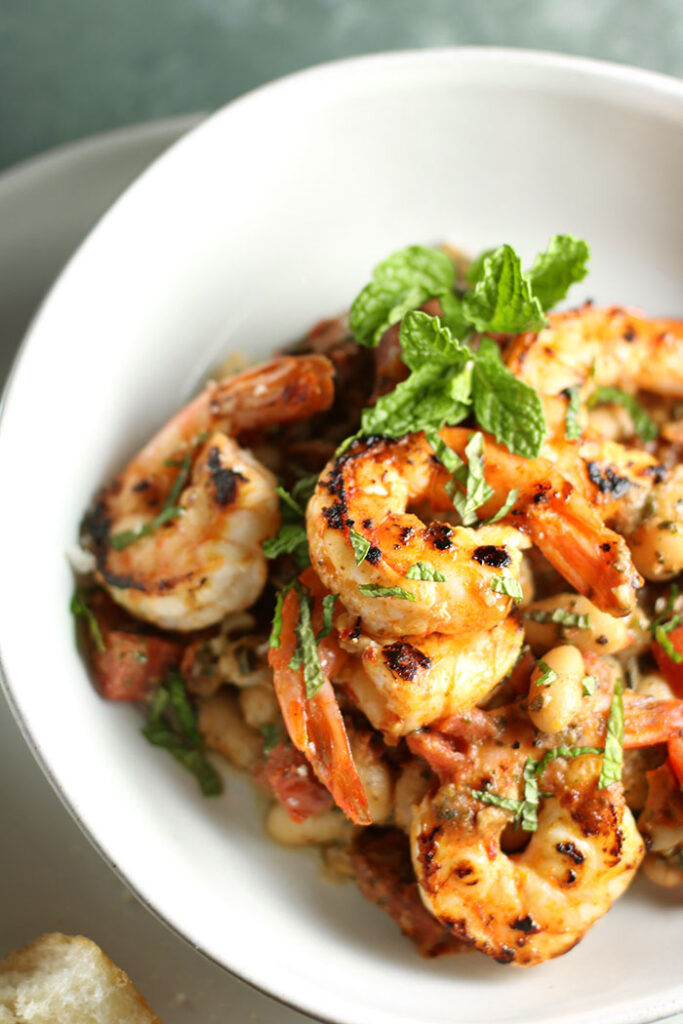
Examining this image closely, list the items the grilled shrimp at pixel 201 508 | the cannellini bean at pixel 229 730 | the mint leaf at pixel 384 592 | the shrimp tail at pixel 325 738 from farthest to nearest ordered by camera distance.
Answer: the cannellini bean at pixel 229 730 < the grilled shrimp at pixel 201 508 < the shrimp tail at pixel 325 738 < the mint leaf at pixel 384 592

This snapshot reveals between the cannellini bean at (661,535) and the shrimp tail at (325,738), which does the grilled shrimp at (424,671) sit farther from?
the cannellini bean at (661,535)

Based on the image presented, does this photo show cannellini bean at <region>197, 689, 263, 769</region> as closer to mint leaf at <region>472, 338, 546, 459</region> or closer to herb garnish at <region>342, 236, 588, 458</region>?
herb garnish at <region>342, 236, 588, 458</region>

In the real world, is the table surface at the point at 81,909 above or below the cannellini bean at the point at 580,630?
below

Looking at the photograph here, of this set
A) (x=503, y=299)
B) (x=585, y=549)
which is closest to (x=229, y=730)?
(x=585, y=549)

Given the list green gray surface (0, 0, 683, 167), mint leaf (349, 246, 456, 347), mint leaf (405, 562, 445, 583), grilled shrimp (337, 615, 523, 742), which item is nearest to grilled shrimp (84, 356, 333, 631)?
mint leaf (349, 246, 456, 347)

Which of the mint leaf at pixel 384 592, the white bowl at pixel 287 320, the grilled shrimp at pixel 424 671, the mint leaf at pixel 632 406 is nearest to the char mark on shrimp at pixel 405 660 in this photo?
the grilled shrimp at pixel 424 671

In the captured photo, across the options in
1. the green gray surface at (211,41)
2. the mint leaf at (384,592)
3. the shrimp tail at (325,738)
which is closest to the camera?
the mint leaf at (384,592)
